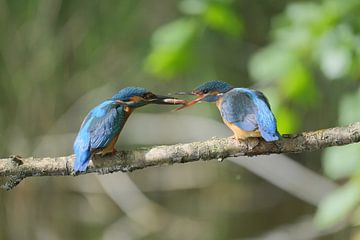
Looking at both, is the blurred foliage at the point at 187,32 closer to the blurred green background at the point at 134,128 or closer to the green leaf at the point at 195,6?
the green leaf at the point at 195,6

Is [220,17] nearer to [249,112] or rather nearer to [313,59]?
[313,59]

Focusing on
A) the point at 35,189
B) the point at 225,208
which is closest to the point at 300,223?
the point at 225,208

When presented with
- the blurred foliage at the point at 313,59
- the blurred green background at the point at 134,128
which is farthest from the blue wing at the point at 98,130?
the blurred green background at the point at 134,128

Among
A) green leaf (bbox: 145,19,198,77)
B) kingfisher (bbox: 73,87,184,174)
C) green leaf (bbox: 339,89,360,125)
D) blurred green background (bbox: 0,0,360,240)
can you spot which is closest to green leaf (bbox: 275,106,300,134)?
green leaf (bbox: 339,89,360,125)

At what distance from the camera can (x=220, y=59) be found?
4281 millimetres

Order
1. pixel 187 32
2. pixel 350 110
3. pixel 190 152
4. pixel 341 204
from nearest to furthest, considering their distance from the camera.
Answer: pixel 190 152, pixel 341 204, pixel 350 110, pixel 187 32

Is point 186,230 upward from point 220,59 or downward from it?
downward

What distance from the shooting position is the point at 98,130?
144 cm

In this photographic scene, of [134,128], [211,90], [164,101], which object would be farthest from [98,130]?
[134,128]

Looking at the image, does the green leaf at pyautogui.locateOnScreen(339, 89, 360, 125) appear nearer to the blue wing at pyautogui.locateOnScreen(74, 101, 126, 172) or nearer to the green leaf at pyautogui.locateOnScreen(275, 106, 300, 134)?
the green leaf at pyautogui.locateOnScreen(275, 106, 300, 134)

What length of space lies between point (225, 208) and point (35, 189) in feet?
4.76

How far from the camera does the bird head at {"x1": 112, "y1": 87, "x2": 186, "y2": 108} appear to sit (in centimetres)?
141

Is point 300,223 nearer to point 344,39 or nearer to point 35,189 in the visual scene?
point 35,189

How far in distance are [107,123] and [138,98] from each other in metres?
0.09
